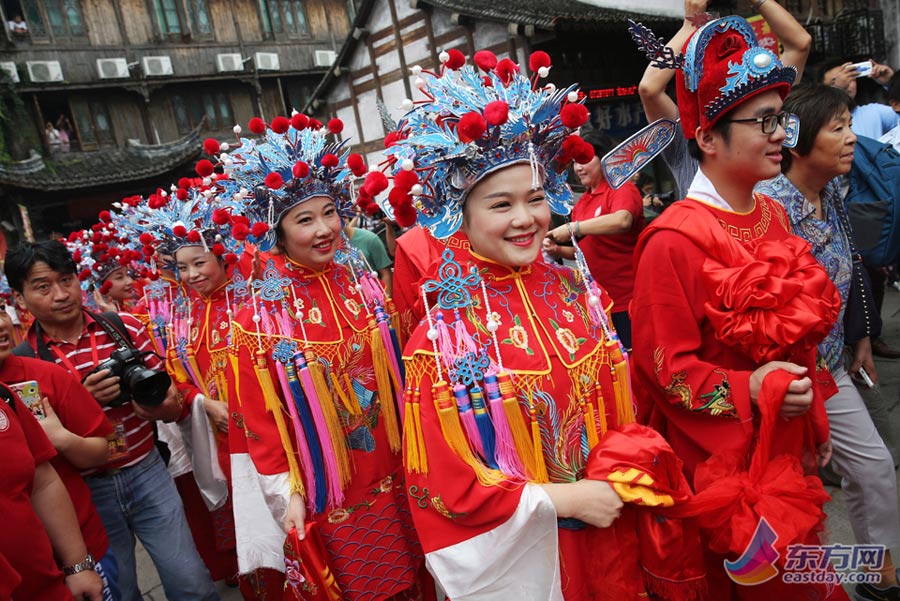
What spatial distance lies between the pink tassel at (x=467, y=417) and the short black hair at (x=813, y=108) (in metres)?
1.80

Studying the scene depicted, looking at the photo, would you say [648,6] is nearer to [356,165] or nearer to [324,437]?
[356,165]

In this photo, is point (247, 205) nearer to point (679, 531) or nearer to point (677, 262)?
point (677, 262)

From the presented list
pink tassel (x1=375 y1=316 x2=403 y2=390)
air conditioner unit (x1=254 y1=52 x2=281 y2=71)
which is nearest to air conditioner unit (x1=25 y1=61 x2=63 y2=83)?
air conditioner unit (x1=254 y1=52 x2=281 y2=71)

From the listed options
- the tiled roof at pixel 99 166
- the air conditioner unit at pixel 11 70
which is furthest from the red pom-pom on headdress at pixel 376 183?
the air conditioner unit at pixel 11 70

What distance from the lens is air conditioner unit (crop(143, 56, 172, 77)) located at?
1895 centimetres

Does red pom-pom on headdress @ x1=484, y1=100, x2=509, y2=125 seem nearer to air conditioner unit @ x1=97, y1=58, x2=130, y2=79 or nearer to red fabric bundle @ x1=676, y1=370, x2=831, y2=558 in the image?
red fabric bundle @ x1=676, y1=370, x2=831, y2=558

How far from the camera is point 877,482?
2.29 meters

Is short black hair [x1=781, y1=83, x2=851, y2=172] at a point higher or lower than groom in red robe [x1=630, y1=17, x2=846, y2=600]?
higher

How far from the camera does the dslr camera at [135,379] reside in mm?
2805

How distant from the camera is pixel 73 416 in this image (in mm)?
2469

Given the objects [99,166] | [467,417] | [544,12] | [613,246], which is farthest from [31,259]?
[99,166]

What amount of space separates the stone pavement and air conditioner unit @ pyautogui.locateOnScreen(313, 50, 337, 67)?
19.8 m

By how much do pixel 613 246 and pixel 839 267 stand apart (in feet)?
5.86

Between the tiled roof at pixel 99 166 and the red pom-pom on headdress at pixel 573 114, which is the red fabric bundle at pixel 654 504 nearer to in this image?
the red pom-pom on headdress at pixel 573 114
